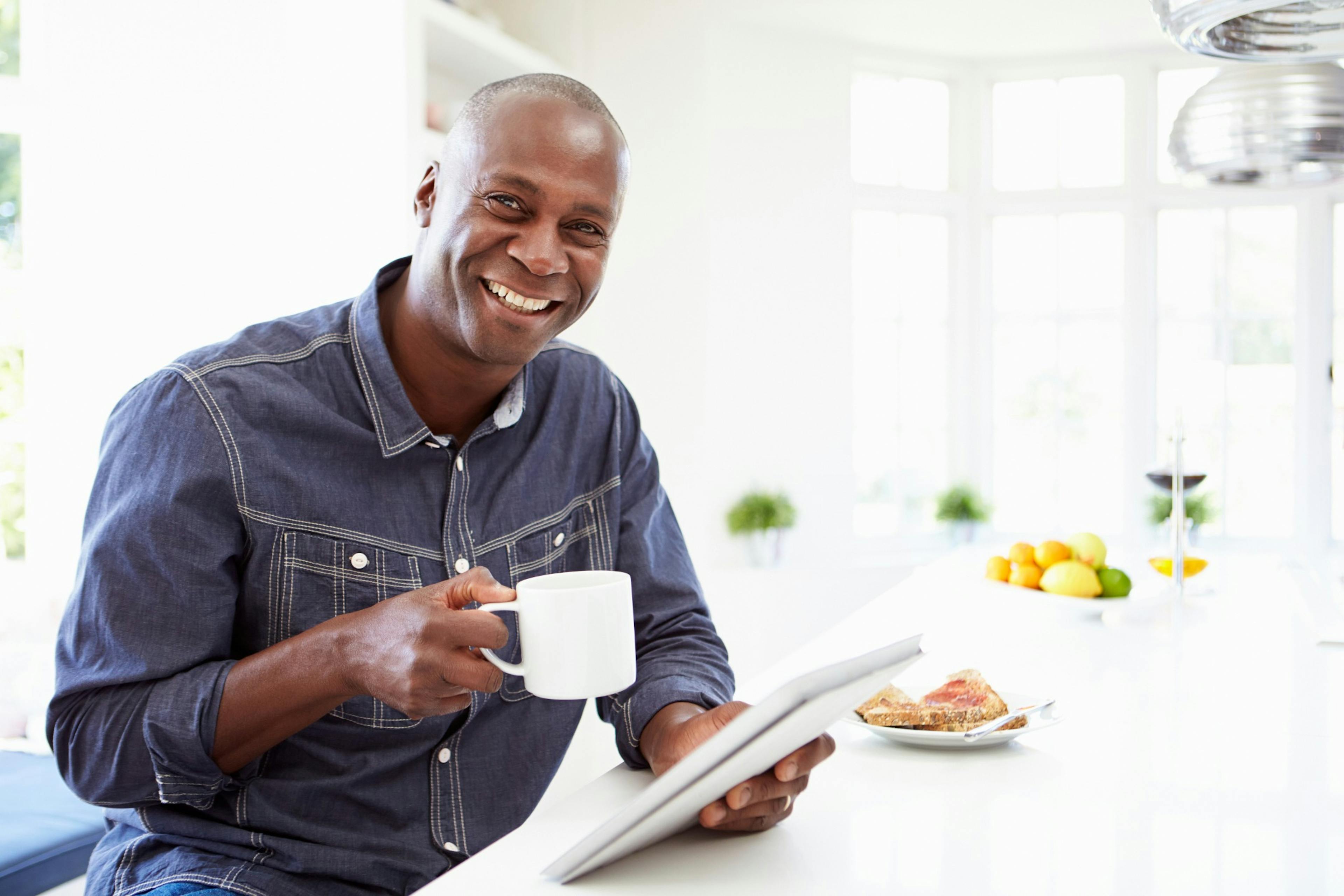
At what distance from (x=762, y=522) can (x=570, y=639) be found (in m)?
3.90

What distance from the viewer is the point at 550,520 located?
4.49ft

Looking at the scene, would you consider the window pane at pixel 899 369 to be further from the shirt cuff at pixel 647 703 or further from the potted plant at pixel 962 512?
the shirt cuff at pixel 647 703

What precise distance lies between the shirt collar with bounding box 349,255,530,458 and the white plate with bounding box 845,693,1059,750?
1.77 feet

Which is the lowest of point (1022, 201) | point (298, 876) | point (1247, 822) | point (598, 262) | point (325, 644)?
point (298, 876)

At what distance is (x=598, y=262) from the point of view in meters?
1.32

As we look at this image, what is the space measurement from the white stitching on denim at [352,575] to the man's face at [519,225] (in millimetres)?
265

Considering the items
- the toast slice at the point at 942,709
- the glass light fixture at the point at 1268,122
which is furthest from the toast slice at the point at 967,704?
the glass light fixture at the point at 1268,122

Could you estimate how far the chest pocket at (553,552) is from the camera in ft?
4.32

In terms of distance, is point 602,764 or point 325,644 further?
point 602,764

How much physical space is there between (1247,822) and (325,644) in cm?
80

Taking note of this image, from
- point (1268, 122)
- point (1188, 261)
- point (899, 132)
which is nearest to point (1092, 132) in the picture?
point (1188, 261)

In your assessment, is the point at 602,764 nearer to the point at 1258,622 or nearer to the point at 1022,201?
the point at 1258,622

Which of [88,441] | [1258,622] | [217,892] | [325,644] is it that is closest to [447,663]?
[325,644]

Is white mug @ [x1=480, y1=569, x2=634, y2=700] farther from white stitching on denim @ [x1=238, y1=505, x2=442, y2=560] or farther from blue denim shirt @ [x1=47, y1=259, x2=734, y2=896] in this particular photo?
white stitching on denim @ [x1=238, y1=505, x2=442, y2=560]
